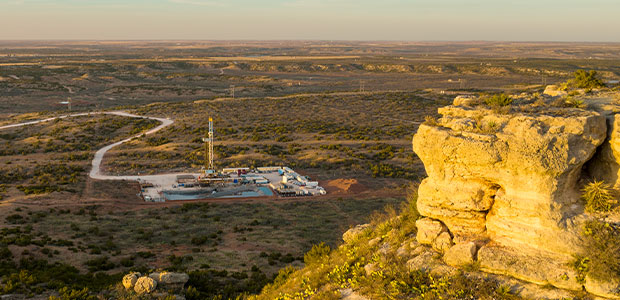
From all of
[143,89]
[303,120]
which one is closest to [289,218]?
[303,120]

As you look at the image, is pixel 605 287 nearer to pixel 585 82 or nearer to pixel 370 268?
pixel 370 268

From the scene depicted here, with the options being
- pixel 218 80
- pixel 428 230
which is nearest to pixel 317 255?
pixel 428 230

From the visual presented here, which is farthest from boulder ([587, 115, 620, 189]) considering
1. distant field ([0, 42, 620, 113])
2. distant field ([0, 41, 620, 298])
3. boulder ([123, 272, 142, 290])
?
distant field ([0, 42, 620, 113])

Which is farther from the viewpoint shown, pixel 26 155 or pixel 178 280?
pixel 26 155

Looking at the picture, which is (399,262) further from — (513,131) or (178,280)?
(178,280)

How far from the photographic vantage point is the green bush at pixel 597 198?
35.5 feet

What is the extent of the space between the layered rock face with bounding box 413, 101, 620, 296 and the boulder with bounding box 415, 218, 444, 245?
1.2 inches

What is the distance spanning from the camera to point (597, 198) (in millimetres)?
10875

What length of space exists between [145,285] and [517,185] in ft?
43.4

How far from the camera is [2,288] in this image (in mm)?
17078

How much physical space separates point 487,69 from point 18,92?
152m

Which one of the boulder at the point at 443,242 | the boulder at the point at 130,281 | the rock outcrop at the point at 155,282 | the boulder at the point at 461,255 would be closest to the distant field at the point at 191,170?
the rock outcrop at the point at 155,282

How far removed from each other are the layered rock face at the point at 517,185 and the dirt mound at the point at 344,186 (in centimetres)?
2671

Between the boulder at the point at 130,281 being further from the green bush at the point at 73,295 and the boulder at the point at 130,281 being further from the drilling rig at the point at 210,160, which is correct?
the drilling rig at the point at 210,160
